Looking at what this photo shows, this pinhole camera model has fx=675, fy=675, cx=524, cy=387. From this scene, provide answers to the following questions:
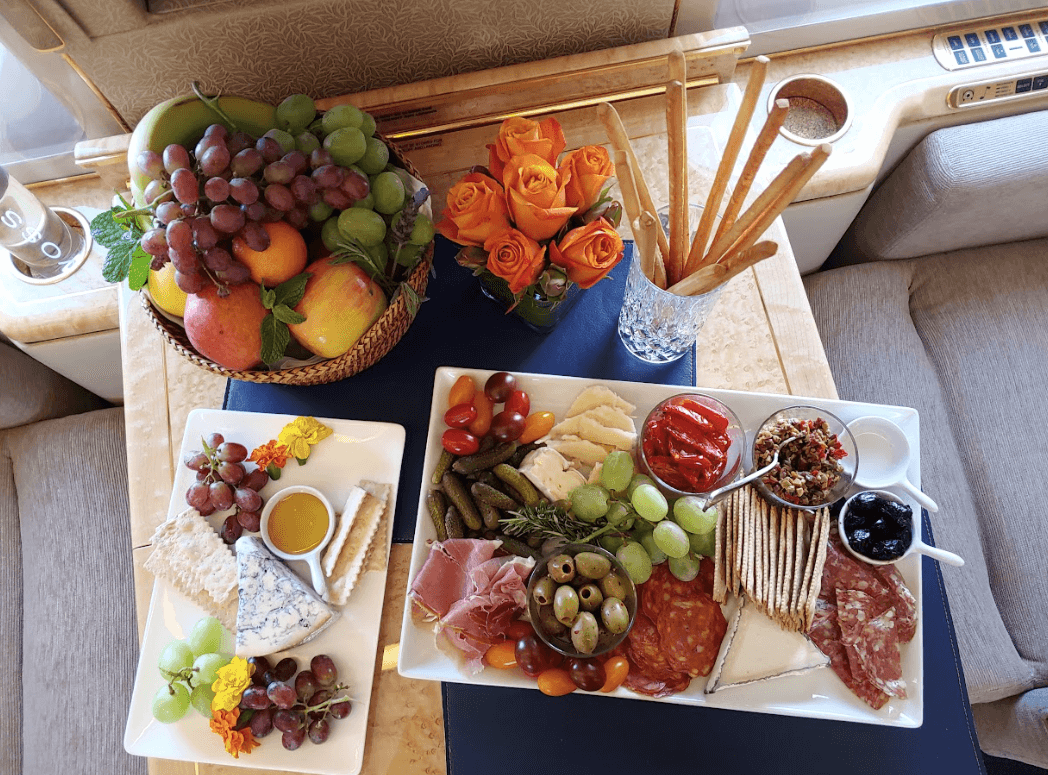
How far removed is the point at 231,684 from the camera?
877 millimetres

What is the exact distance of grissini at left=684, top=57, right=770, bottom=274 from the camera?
2.22ft

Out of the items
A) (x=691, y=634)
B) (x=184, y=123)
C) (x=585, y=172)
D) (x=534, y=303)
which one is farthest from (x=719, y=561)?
(x=184, y=123)

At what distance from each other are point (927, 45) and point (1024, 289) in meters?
0.52

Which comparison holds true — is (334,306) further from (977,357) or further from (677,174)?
(977,357)

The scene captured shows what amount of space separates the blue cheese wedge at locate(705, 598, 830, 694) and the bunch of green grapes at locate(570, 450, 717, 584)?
0.10 metres

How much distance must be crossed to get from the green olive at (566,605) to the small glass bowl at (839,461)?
297 mm

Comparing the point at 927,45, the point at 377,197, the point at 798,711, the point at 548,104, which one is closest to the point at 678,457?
the point at 798,711

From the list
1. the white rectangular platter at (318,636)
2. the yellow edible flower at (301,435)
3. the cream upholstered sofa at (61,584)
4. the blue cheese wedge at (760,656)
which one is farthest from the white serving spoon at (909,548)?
the cream upholstered sofa at (61,584)

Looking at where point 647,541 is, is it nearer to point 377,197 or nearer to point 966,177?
point 377,197

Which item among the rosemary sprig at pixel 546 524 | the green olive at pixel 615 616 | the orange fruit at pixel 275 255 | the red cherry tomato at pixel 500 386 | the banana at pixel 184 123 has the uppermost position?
the banana at pixel 184 123

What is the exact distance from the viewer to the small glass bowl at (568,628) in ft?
2.74

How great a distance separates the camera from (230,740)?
86 centimetres

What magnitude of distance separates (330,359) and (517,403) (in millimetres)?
265

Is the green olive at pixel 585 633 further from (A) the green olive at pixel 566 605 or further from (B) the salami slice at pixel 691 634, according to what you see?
(B) the salami slice at pixel 691 634
